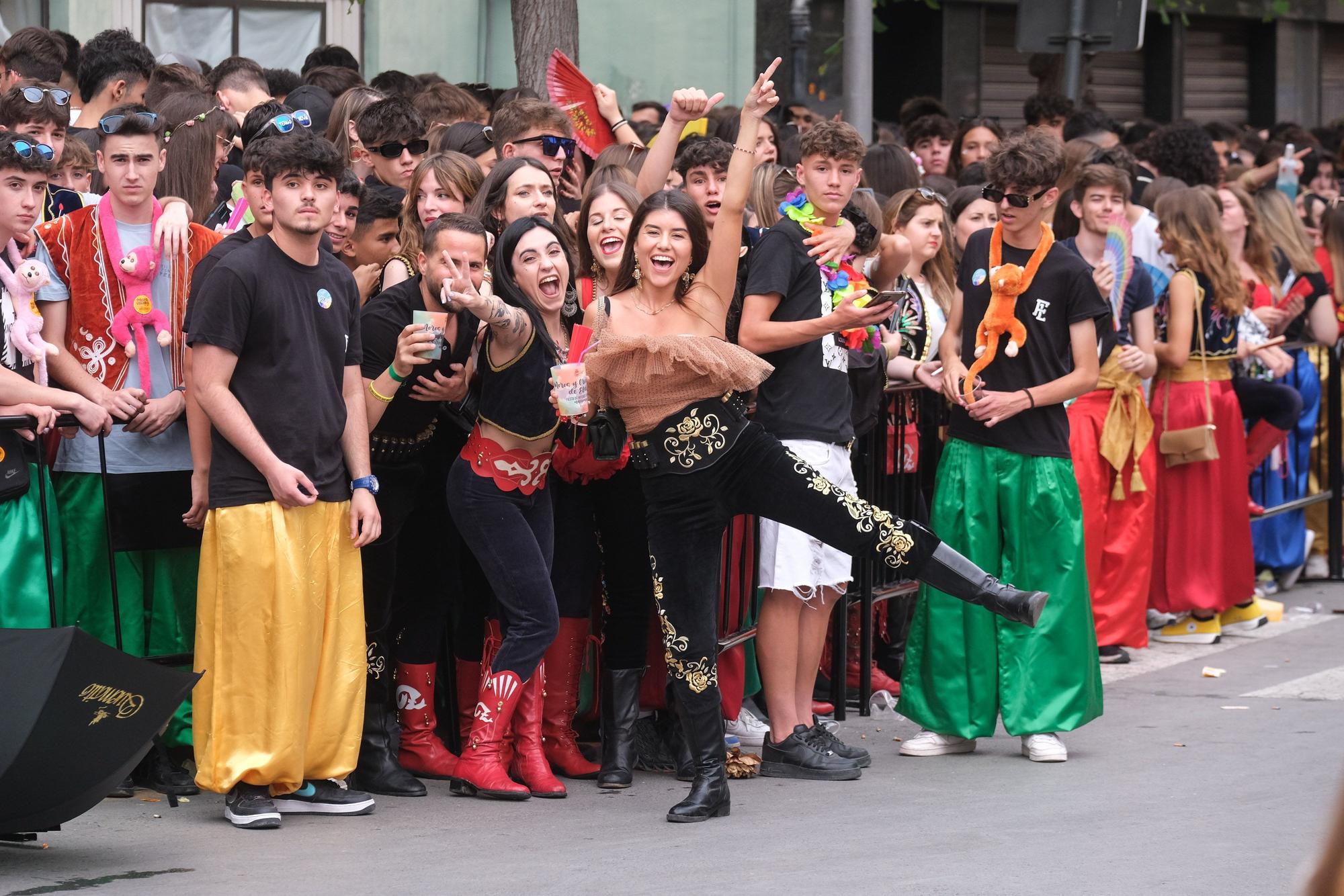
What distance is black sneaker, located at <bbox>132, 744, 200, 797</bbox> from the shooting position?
5.98m

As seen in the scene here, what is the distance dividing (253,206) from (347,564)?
1.15 metres

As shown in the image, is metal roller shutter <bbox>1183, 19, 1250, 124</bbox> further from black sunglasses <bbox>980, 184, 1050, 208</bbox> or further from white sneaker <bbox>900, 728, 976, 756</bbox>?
white sneaker <bbox>900, 728, 976, 756</bbox>

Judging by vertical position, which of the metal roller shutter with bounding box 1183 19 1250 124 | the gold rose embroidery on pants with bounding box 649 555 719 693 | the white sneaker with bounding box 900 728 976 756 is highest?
the metal roller shutter with bounding box 1183 19 1250 124

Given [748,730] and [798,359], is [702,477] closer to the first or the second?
[798,359]

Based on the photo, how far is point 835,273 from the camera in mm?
6539

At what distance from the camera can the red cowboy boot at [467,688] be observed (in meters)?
6.50

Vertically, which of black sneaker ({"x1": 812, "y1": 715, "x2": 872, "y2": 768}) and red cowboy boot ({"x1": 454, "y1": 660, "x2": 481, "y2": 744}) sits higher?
red cowboy boot ({"x1": 454, "y1": 660, "x2": 481, "y2": 744})

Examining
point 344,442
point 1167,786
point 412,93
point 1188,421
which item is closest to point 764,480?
point 344,442

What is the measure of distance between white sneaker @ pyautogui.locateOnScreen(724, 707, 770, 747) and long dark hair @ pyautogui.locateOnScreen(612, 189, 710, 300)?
183cm

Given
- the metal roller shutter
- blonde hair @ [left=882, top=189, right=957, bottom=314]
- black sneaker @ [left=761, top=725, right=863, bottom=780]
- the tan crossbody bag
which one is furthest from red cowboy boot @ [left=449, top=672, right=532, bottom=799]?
the metal roller shutter

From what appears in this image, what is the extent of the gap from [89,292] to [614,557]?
75.0 inches

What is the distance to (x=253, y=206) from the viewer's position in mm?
5820

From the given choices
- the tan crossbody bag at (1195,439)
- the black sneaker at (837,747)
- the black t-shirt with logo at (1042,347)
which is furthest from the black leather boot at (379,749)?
the tan crossbody bag at (1195,439)

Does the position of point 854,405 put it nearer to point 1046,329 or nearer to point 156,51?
point 1046,329
